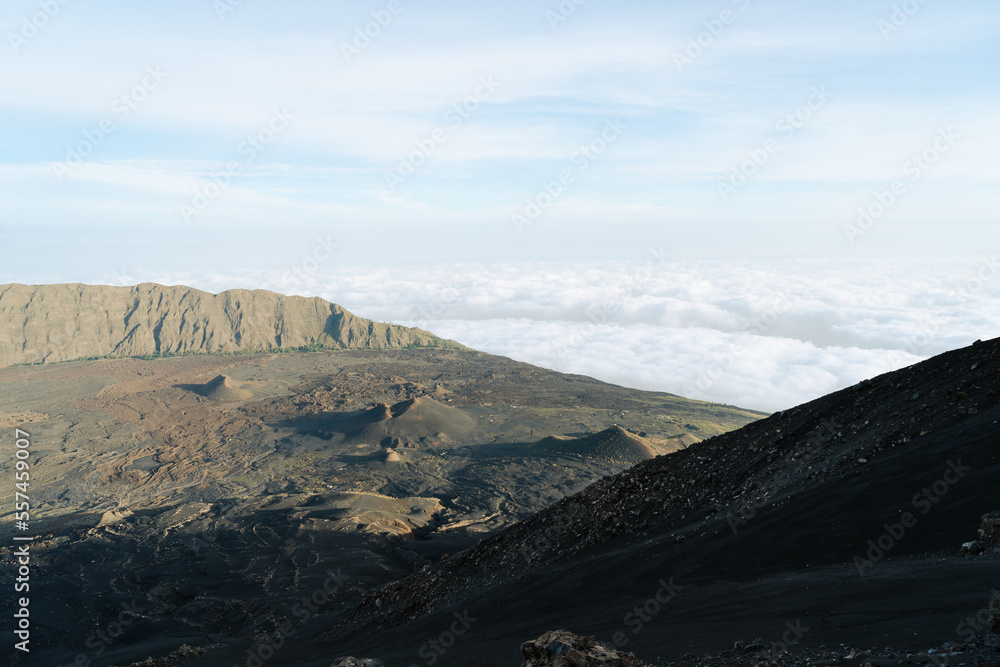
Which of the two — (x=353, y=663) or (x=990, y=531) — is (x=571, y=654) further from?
(x=990, y=531)

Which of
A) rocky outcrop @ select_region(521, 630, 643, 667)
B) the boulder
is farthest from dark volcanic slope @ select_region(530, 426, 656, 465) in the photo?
rocky outcrop @ select_region(521, 630, 643, 667)

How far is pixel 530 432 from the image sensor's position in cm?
7412

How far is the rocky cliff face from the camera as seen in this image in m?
121

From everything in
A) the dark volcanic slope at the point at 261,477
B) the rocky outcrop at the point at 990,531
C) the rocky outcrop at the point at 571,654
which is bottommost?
the dark volcanic slope at the point at 261,477

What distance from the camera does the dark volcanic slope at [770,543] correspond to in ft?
34.1

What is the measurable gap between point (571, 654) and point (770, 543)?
9.34 meters

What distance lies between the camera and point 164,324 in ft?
439

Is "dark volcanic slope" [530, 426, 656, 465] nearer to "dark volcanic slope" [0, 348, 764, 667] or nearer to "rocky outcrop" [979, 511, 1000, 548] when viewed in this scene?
"dark volcanic slope" [0, 348, 764, 667]

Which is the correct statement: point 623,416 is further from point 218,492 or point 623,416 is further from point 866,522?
point 866,522

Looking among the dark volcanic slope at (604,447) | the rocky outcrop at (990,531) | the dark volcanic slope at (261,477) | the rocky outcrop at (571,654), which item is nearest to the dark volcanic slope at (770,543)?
the rocky outcrop at (990,531)

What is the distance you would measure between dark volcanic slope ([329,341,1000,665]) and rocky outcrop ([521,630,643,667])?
11.6 ft

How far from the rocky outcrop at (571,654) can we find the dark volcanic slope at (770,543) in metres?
3.52

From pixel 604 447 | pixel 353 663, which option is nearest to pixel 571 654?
pixel 353 663

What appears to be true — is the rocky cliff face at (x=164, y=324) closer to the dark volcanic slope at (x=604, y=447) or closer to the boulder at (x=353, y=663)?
the dark volcanic slope at (x=604, y=447)
